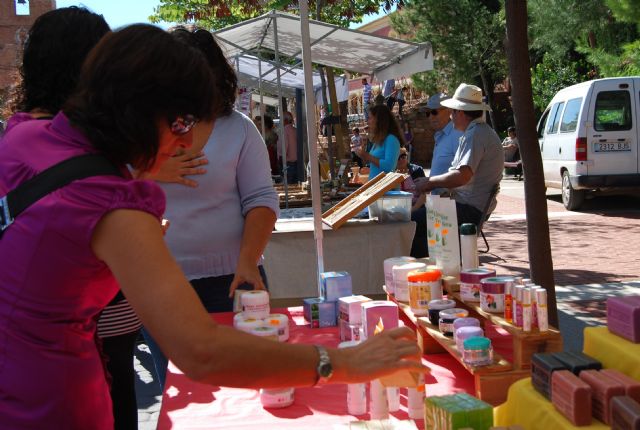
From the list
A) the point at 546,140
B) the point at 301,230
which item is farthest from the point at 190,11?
the point at 301,230

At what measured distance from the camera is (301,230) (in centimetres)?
581

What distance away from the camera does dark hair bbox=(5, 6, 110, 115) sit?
6.73 feet

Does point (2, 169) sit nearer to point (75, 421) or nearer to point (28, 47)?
point (75, 421)

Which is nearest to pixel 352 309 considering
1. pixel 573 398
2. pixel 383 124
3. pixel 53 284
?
pixel 573 398

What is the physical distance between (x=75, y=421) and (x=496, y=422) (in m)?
1.07

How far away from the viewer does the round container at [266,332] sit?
2289mm

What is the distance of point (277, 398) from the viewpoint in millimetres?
2205

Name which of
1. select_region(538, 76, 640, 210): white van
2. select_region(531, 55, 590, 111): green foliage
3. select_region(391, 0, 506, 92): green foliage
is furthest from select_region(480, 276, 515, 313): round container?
select_region(391, 0, 506, 92): green foliage

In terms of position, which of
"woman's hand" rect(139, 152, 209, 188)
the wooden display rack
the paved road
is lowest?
the paved road

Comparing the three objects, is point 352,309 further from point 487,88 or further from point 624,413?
point 487,88

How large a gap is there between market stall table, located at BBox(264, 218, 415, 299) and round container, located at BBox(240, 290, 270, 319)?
3.09 m

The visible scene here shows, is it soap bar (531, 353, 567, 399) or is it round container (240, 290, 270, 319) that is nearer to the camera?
soap bar (531, 353, 567, 399)

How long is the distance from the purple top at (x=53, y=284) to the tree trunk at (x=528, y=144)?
2816mm

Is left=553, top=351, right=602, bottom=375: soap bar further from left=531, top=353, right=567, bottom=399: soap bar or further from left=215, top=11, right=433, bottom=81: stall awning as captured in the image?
left=215, top=11, right=433, bottom=81: stall awning
